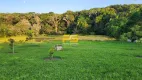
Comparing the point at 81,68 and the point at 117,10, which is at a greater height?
the point at 117,10

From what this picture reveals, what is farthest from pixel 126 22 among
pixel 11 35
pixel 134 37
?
pixel 11 35

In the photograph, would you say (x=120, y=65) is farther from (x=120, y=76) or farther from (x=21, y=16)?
(x=21, y=16)

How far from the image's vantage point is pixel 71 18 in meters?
94.4

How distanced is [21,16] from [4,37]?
32659 millimetres

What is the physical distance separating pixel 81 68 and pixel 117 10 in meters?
77.6

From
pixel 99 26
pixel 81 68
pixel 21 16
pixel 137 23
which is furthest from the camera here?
pixel 21 16

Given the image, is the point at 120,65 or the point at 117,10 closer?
the point at 120,65

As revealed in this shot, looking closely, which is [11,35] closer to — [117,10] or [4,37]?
[4,37]

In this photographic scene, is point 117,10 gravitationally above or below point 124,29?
above

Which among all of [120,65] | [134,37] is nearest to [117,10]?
[134,37]

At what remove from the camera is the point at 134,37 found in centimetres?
5069

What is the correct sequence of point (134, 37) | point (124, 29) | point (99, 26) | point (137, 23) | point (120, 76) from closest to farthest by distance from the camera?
point (120, 76), point (134, 37), point (137, 23), point (124, 29), point (99, 26)

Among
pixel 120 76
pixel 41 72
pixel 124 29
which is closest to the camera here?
pixel 120 76

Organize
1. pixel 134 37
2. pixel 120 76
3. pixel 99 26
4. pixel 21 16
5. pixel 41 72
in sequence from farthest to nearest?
pixel 21 16, pixel 99 26, pixel 134 37, pixel 41 72, pixel 120 76
